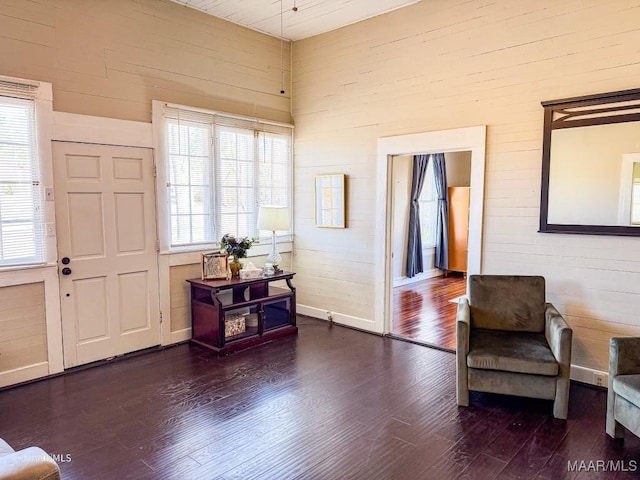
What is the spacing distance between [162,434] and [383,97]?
12.3 feet

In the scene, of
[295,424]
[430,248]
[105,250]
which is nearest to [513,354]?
[295,424]

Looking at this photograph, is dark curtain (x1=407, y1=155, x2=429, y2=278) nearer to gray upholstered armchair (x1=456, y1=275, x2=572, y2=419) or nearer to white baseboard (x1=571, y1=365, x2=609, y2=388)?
gray upholstered armchair (x1=456, y1=275, x2=572, y2=419)

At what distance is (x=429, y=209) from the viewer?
8461mm

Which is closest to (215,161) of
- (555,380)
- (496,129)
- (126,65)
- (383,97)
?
(126,65)

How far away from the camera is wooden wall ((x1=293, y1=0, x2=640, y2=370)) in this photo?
3355 millimetres

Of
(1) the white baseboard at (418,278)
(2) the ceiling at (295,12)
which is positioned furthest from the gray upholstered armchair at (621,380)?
(1) the white baseboard at (418,278)

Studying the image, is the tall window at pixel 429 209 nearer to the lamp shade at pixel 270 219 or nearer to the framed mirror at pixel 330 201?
the framed mirror at pixel 330 201

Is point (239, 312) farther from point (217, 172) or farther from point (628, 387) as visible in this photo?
point (628, 387)

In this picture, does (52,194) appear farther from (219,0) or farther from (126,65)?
(219,0)

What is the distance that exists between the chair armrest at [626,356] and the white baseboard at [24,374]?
4234 mm

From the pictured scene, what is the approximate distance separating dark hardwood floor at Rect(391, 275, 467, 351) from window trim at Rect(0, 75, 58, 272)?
11.4 feet

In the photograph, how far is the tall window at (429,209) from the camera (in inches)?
326

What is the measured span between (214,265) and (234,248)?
0.27 metres

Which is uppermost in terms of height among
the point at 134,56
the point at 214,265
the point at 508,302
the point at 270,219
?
the point at 134,56
